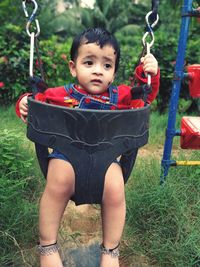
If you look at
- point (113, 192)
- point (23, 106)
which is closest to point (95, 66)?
point (23, 106)

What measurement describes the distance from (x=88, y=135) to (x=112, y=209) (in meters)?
0.33

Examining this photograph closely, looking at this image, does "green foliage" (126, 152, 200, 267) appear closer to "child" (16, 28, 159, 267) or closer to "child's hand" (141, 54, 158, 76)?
"child" (16, 28, 159, 267)

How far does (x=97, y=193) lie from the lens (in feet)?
4.74

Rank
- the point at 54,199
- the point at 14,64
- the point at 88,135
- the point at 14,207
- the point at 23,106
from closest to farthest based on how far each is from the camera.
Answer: the point at 88,135
the point at 54,199
the point at 23,106
the point at 14,207
the point at 14,64

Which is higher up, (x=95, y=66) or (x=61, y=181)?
(x=95, y=66)

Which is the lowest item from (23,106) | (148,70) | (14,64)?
(14,64)

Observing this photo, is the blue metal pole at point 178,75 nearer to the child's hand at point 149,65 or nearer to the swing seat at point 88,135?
the child's hand at point 149,65

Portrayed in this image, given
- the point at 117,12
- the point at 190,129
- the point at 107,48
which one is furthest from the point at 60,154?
the point at 117,12

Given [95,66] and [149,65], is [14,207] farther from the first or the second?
[149,65]

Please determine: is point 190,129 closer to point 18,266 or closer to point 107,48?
point 107,48

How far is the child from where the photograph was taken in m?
1.45

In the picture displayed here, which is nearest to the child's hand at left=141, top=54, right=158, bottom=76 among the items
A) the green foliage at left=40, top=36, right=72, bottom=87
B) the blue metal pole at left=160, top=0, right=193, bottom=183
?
the blue metal pole at left=160, top=0, right=193, bottom=183

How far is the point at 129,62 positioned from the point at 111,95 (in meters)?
4.21

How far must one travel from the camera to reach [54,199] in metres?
1.46
